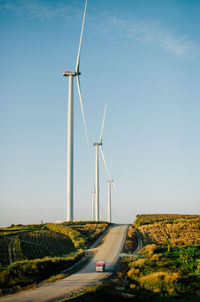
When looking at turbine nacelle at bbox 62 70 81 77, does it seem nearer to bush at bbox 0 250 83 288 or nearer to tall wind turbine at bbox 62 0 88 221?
tall wind turbine at bbox 62 0 88 221

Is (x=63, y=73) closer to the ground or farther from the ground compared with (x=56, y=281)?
farther from the ground

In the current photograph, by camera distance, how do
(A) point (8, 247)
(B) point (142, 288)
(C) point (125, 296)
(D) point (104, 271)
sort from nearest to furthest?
(C) point (125, 296) → (B) point (142, 288) → (D) point (104, 271) → (A) point (8, 247)

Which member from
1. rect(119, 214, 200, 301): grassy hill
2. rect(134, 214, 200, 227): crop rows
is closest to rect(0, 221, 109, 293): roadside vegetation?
rect(119, 214, 200, 301): grassy hill

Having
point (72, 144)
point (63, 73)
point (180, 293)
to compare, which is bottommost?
point (180, 293)


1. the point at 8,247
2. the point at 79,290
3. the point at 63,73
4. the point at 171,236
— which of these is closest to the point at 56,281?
the point at 79,290

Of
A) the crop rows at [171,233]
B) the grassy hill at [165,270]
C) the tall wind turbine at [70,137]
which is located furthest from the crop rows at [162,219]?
the tall wind turbine at [70,137]

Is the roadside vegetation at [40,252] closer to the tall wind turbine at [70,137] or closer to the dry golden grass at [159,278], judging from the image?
the tall wind turbine at [70,137]

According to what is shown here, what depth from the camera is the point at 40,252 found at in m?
58.9

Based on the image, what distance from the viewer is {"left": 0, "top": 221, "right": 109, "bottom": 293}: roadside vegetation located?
37706 mm

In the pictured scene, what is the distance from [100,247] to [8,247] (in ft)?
64.2

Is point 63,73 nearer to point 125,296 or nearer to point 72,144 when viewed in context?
point 72,144

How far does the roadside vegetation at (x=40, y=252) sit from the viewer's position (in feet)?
124

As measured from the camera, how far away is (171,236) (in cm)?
8100

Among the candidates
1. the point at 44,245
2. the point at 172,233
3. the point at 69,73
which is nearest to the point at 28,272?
the point at 44,245
